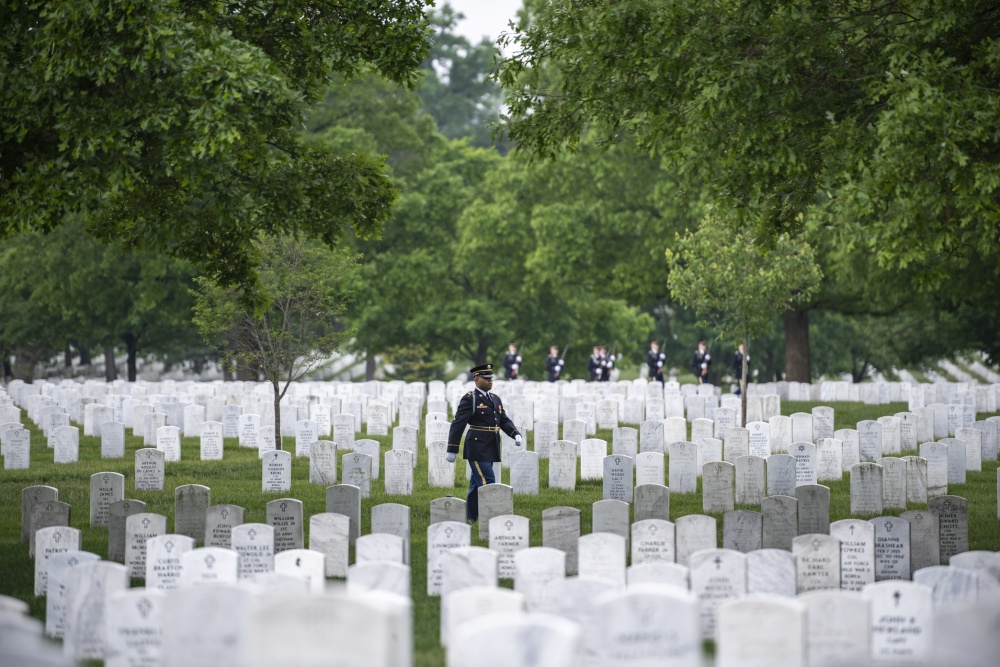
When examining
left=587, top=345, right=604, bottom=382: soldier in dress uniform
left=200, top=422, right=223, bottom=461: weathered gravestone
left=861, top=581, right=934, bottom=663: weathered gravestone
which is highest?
left=587, top=345, right=604, bottom=382: soldier in dress uniform

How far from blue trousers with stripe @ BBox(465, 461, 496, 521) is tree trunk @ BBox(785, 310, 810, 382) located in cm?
2192

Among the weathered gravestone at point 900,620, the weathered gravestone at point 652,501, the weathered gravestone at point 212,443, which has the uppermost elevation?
the weathered gravestone at point 212,443

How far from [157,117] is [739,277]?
13.3 metres

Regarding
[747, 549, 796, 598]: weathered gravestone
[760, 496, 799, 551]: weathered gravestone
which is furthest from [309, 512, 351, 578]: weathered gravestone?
[760, 496, 799, 551]: weathered gravestone

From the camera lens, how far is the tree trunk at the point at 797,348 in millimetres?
34812

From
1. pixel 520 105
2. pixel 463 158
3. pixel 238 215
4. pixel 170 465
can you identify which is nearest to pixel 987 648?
pixel 238 215

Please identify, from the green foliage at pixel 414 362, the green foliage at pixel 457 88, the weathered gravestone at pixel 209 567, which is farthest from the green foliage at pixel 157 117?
the green foliage at pixel 457 88

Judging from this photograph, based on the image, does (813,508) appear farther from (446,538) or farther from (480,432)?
(446,538)

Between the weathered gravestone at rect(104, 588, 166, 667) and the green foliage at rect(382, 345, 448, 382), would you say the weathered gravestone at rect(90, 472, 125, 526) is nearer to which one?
the weathered gravestone at rect(104, 588, 166, 667)

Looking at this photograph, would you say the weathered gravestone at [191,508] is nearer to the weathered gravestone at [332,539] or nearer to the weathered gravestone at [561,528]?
the weathered gravestone at [332,539]

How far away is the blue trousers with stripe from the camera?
14344 mm

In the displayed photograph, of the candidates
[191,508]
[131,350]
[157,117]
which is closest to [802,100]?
[157,117]

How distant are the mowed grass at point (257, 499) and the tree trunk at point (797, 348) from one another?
1551 centimetres

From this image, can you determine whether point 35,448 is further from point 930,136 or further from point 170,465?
point 930,136
